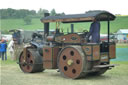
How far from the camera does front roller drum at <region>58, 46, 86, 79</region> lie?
410 inches

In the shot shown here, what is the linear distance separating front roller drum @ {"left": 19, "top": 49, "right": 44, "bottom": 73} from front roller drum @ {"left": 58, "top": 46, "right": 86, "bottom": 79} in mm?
1722

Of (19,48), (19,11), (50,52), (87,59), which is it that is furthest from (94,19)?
(19,11)

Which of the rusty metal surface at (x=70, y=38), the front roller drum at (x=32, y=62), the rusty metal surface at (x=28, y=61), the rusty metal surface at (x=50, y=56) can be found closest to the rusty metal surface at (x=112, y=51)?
the rusty metal surface at (x=70, y=38)

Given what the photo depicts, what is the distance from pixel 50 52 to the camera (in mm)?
11508

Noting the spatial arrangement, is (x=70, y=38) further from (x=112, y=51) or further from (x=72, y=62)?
(x=112, y=51)

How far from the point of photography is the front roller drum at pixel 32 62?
12630 mm

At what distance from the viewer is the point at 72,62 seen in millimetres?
10742

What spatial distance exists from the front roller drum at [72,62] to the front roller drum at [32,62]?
5.65ft

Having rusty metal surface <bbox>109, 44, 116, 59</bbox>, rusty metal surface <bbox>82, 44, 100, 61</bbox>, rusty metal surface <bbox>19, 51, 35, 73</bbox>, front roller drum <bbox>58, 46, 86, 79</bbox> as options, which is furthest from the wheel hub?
rusty metal surface <bbox>19, 51, 35, 73</bbox>

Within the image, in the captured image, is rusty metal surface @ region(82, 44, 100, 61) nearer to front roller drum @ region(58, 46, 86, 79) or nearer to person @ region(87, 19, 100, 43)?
front roller drum @ region(58, 46, 86, 79)

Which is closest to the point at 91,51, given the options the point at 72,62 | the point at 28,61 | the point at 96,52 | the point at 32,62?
the point at 96,52

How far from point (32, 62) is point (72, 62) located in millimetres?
2626

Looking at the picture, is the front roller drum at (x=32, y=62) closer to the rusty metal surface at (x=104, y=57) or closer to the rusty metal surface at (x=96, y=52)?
the rusty metal surface at (x=104, y=57)

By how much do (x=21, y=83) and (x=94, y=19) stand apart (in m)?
3.32
